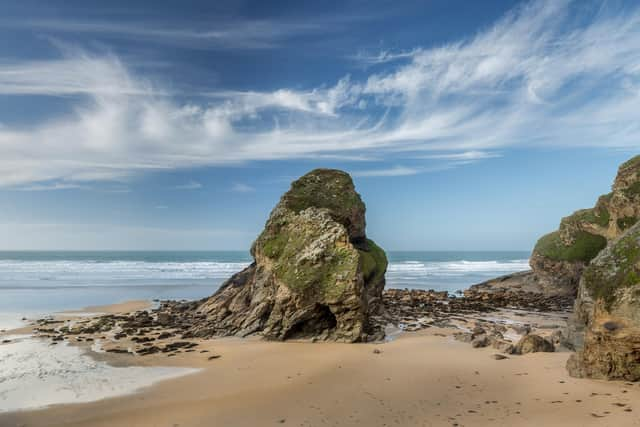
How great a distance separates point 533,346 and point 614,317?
3603 millimetres

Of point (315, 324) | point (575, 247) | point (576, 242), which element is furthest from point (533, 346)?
point (576, 242)

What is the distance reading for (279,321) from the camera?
45.1 ft

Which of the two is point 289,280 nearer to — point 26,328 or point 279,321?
point 279,321

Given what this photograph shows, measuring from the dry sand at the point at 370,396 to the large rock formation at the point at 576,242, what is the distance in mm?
18165

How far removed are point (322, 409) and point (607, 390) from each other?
16.5ft

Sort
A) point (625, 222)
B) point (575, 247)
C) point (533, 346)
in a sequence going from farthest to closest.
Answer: point (575, 247) < point (625, 222) < point (533, 346)

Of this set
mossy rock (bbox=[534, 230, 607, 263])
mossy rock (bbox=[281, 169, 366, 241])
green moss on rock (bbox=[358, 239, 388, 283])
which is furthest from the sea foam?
mossy rock (bbox=[534, 230, 607, 263])

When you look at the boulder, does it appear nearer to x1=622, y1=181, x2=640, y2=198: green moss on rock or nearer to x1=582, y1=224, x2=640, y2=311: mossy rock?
x1=582, y1=224, x2=640, y2=311: mossy rock

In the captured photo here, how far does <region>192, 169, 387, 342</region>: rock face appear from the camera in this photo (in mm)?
13125

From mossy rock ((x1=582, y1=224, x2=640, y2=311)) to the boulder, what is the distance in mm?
2682

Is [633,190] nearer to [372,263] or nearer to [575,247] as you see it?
[575,247]

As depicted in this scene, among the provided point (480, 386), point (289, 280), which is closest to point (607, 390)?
point (480, 386)

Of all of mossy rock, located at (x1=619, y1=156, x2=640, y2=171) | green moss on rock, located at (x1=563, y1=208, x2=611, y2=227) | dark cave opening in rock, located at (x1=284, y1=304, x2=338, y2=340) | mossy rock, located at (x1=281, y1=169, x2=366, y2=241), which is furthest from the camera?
green moss on rock, located at (x1=563, y1=208, x2=611, y2=227)

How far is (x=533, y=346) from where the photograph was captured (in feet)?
34.9
